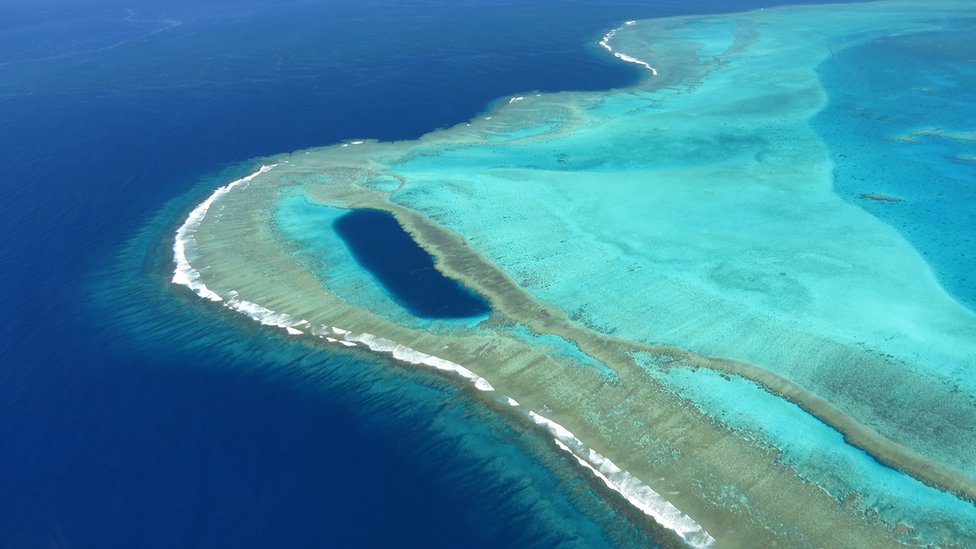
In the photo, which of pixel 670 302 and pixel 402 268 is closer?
pixel 670 302

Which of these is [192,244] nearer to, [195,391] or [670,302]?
[195,391]

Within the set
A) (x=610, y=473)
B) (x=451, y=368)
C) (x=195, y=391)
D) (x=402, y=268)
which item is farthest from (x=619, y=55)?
(x=195, y=391)

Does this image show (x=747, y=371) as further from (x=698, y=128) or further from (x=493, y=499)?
(x=698, y=128)

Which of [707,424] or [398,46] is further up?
[398,46]

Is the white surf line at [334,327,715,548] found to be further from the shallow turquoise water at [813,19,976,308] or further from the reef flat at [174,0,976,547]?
the shallow turquoise water at [813,19,976,308]

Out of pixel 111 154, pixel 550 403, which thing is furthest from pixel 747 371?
pixel 111 154

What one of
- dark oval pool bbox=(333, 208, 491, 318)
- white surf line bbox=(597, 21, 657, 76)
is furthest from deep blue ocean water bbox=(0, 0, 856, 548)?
white surf line bbox=(597, 21, 657, 76)
